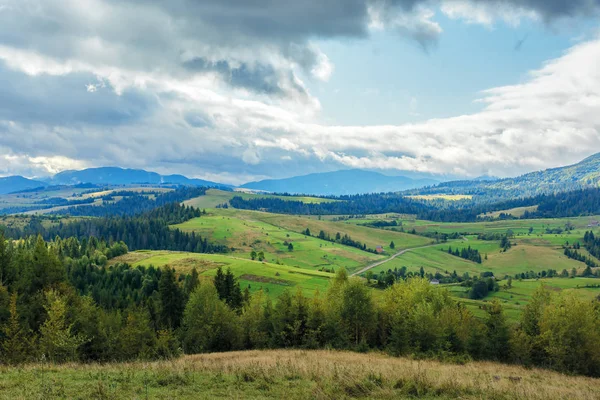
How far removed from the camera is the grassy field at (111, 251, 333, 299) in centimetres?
14638

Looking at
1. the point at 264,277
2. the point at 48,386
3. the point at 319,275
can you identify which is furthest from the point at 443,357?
the point at 319,275

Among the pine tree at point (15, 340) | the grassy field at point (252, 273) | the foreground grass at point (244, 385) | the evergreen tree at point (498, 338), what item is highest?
the foreground grass at point (244, 385)

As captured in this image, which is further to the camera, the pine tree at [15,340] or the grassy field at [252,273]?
the grassy field at [252,273]

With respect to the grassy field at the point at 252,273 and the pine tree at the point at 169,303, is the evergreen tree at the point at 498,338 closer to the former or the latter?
the pine tree at the point at 169,303

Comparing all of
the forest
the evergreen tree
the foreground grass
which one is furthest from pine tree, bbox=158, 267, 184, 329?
the foreground grass

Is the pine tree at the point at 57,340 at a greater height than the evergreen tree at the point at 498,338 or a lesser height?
greater

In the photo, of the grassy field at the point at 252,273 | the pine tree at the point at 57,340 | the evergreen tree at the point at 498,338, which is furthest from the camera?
the grassy field at the point at 252,273

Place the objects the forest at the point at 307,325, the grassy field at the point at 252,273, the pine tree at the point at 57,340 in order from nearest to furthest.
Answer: the pine tree at the point at 57,340 < the forest at the point at 307,325 < the grassy field at the point at 252,273

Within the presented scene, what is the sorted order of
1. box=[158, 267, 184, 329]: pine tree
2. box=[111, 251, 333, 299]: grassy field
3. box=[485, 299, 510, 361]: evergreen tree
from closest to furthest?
box=[485, 299, 510, 361]: evergreen tree → box=[158, 267, 184, 329]: pine tree → box=[111, 251, 333, 299]: grassy field

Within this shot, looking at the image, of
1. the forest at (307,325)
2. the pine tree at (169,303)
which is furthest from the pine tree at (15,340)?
the pine tree at (169,303)

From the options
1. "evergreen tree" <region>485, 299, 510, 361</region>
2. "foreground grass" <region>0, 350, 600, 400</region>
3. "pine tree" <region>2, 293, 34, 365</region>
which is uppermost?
"foreground grass" <region>0, 350, 600, 400</region>

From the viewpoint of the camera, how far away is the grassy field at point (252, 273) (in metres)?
146

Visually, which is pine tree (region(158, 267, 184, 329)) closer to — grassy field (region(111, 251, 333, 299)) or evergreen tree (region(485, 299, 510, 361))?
grassy field (region(111, 251, 333, 299))

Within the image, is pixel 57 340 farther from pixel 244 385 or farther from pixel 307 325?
pixel 307 325
